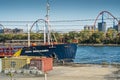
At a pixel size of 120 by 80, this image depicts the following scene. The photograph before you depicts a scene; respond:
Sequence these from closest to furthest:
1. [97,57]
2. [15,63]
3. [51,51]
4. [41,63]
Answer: [41,63] → [15,63] → [51,51] → [97,57]

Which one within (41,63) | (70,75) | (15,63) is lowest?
(70,75)

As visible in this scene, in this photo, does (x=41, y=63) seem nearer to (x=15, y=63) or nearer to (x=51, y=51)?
(x=15, y=63)

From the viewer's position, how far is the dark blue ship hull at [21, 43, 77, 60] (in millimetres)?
62250

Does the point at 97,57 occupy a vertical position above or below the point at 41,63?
below

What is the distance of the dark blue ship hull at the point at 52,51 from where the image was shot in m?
62.2

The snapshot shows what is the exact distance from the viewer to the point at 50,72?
148 ft

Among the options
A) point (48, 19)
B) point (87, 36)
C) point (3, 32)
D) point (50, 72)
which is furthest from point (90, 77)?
point (87, 36)

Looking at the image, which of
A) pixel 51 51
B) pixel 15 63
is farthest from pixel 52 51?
pixel 15 63

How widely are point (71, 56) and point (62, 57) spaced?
2507 millimetres

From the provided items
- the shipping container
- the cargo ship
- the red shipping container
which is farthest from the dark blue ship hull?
the red shipping container

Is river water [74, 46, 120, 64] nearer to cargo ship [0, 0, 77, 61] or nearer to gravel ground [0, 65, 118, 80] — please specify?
cargo ship [0, 0, 77, 61]

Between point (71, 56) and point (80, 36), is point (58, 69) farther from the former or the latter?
point (80, 36)

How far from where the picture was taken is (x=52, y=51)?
208 feet

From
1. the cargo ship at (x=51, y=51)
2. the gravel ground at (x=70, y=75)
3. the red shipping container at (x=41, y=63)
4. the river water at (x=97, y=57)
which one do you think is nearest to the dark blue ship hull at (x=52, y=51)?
the cargo ship at (x=51, y=51)
